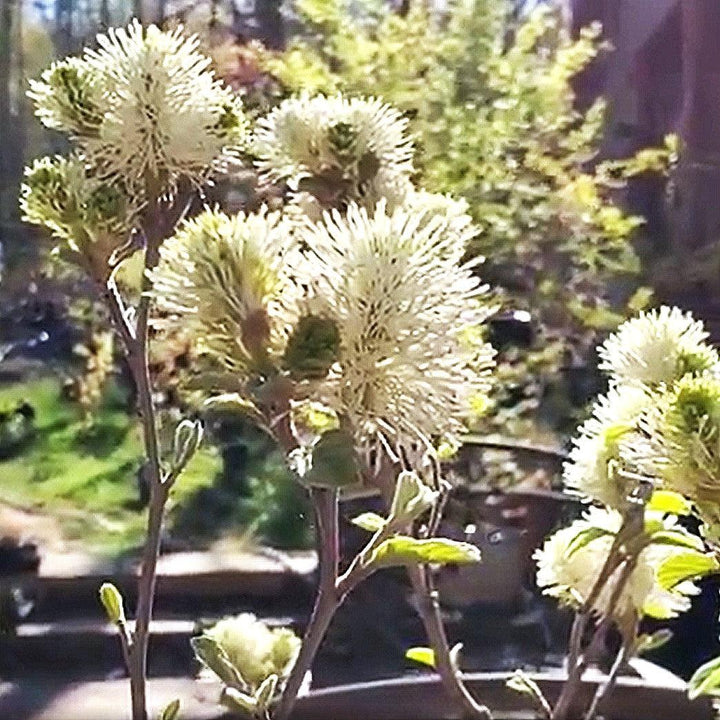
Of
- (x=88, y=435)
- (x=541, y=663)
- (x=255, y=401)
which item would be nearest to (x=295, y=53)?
(x=541, y=663)

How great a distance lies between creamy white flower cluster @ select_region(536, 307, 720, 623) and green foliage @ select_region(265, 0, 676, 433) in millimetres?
2211

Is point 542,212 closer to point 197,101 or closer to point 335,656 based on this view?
point 335,656

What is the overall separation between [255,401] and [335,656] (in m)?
2.28

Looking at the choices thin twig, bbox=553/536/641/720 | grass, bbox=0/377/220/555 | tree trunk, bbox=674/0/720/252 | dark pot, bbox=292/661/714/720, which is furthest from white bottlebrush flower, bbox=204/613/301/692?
tree trunk, bbox=674/0/720/252

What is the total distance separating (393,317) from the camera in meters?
0.50

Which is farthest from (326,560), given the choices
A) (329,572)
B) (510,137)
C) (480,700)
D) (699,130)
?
(699,130)

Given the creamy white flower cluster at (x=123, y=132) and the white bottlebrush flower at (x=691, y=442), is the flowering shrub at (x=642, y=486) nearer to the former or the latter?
the white bottlebrush flower at (x=691, y=442)

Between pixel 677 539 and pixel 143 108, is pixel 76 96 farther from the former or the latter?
pixel 677 539

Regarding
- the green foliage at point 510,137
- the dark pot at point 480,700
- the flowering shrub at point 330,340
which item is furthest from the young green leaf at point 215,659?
the green foliage at point 510,137

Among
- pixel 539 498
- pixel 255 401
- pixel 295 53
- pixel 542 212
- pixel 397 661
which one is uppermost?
pixel 295 53

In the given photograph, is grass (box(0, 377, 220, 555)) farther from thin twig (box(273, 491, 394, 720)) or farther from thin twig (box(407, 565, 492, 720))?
thin twig (box(273, 491, 394, 720))

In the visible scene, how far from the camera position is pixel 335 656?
9.06ft

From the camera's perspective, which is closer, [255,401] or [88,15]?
[255,401]

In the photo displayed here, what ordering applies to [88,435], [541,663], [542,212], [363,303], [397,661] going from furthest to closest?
[88,435]
[542,212]
[397,661]
[541,663]
[363,303]
